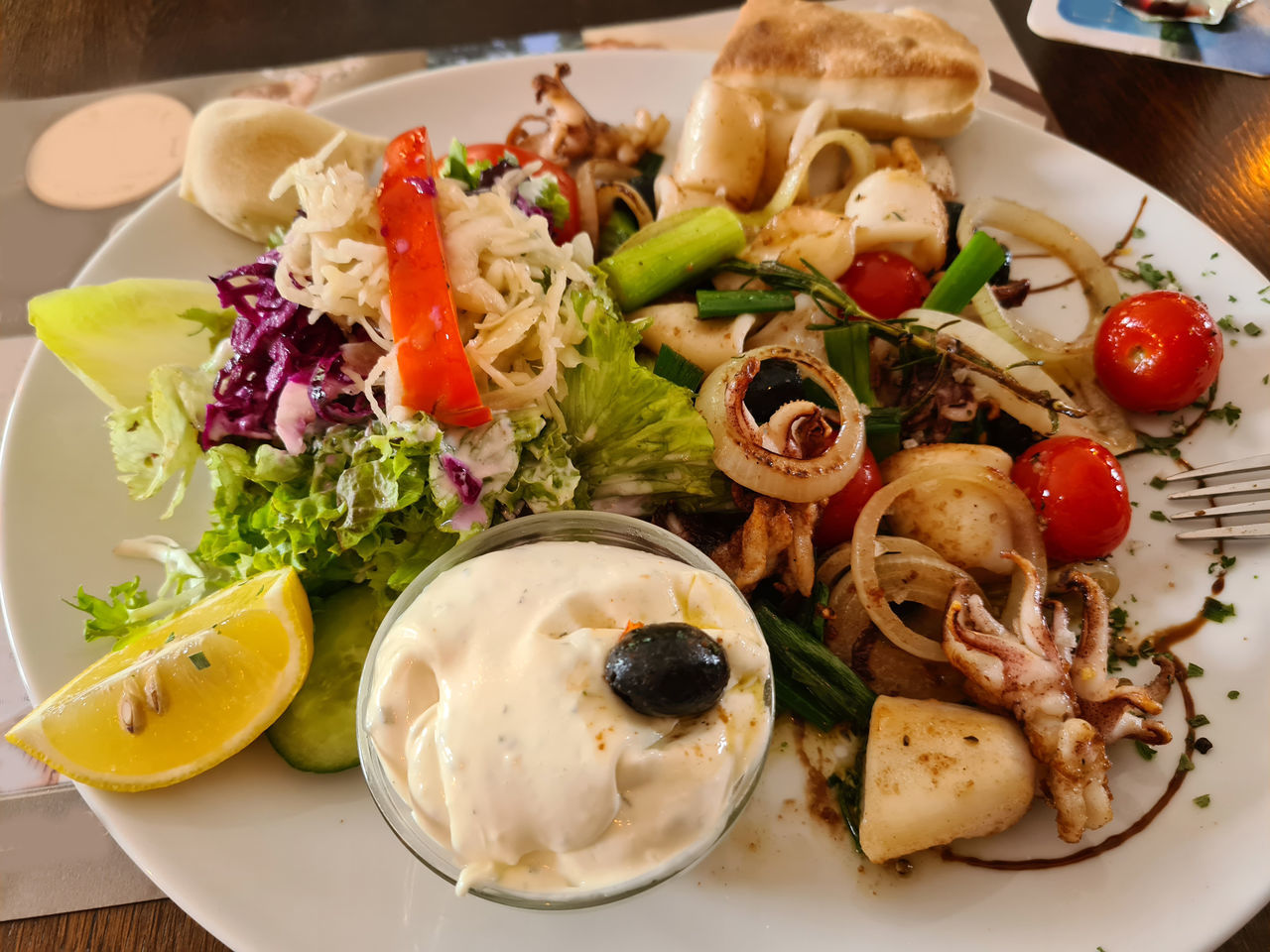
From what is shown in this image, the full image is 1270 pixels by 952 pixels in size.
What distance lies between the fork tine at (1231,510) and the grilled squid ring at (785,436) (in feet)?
3.35

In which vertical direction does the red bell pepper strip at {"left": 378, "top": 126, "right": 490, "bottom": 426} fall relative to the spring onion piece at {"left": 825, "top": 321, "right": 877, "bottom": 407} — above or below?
above

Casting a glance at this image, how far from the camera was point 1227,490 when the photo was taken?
2.32m

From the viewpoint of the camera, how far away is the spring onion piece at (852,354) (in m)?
2.53

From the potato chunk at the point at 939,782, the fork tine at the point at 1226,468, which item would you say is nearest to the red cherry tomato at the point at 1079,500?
the fork tine at the point at 1226,468

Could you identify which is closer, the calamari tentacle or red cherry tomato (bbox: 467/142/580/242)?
the calamari tentacle

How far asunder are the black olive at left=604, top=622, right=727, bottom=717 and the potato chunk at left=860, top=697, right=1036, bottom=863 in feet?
1.89

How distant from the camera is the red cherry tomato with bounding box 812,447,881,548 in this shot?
2.32 metres

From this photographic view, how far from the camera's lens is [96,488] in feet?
7.93

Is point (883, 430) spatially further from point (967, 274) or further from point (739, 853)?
point (739, 853)

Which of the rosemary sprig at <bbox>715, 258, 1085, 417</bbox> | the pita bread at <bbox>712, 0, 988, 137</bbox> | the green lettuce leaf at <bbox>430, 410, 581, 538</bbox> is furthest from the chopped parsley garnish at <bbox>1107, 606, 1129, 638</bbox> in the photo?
the pita bread at <bbox>712, 0, 988, 137</bbox>

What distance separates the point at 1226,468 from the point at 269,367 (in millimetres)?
2877

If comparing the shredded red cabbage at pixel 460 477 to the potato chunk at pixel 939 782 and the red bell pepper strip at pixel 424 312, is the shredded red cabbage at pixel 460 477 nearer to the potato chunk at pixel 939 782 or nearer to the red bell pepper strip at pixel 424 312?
the red bell pepper strip at pixel 424 312

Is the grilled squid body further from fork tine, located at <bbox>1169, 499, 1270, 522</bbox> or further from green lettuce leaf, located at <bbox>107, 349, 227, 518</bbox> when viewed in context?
green lettuce leaf, located at <bbox>107, 349, 227, 518</bbox>

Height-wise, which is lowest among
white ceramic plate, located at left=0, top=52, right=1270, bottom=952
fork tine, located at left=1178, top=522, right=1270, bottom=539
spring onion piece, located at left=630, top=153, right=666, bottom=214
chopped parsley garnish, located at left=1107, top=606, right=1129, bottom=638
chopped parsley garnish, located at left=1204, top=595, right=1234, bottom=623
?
white ceramic plate, located at left=0, top=52, right=1270, bottom=952
